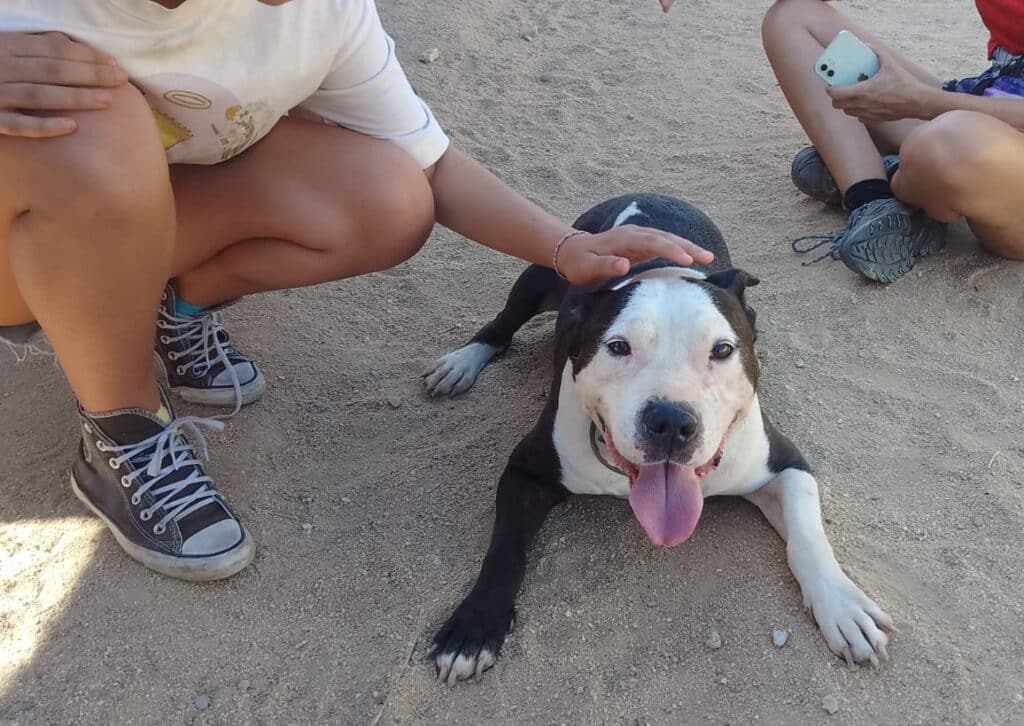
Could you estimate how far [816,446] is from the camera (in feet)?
9.37

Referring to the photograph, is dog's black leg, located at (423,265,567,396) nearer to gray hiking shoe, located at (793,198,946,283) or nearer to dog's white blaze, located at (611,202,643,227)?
dog's white blaze, located at (611,202,643,227)

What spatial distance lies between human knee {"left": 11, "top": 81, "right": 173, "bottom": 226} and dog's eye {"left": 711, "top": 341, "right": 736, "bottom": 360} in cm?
141

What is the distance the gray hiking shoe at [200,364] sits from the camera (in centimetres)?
302

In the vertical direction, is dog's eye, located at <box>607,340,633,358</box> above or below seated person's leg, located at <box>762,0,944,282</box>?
above

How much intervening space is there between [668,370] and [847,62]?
6.97 ft

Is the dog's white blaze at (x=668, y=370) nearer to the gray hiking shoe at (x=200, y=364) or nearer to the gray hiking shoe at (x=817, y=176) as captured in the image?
the gray hiking shoe at (x=200, y=364)

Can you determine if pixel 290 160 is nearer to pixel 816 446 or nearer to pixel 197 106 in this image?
pixel 197 106

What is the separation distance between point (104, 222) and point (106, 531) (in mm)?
992

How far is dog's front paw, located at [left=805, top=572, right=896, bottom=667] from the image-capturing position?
2.15m

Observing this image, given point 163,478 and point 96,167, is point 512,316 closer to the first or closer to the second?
point 163,478

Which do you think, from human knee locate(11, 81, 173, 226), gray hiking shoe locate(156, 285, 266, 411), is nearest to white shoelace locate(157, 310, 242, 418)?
gray hiking shoe locate(156, 285, 266, 411)

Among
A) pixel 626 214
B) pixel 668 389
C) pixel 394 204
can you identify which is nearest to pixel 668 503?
pixel 668 389

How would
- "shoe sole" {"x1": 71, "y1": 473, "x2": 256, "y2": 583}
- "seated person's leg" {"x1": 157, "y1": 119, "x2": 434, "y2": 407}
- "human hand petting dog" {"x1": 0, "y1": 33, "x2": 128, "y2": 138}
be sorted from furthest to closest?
"seated person's leg" {"x1": 157, "y1": 119, "x2": 434, "y2": 407}, "shoe sole" {"x1": 71, "y1": 473, "x2": 256, "y2": 583}, "human hand petting dog" {"x1": 0, "y1": 33, "x2": 128, "y2": 138}

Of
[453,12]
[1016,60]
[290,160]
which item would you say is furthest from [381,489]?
[453,12]
